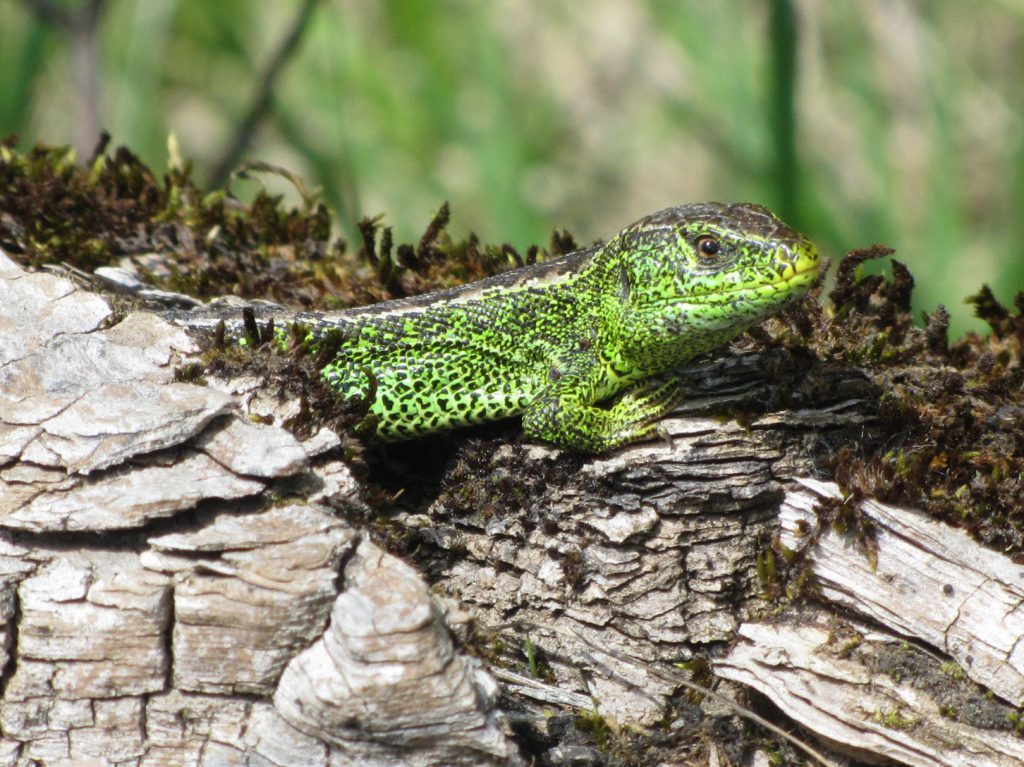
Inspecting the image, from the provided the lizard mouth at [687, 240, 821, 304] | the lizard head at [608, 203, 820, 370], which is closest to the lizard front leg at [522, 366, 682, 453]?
the lizard head at [608, 203, 820, 370]

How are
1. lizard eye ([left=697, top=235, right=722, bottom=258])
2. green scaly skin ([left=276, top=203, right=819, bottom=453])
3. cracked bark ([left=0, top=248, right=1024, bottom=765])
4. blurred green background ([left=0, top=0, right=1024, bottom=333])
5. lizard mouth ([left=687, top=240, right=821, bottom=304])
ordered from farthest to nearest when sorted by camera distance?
1. blurred green background ([left=0, top=0, right=1024, bottom=333])
2. lizard eye ([left=697, top=235, right=722, bottom=258])
3. green scaly skin ([left=276, top=203, right=819, bottom=453])
4. lizard mouth ([left=687, top=240, right=821, bottom=304])
5. cracked bark ([left=0, top=248, right=1024, bottom=765])

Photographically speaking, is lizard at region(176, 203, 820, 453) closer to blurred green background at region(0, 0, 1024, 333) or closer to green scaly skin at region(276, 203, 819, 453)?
green scaly skin at region(276, 203, 819, 453)

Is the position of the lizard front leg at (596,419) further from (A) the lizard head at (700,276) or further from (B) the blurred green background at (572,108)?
(B) the blurred green background at (572,108)

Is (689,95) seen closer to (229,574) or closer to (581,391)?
(581,391)

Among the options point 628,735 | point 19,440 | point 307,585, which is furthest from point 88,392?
point 628,735

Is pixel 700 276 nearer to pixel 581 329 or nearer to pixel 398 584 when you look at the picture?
pixel 581 329

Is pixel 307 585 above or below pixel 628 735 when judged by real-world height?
above

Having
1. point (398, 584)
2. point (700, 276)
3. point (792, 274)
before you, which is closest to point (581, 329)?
point (700, 276)
